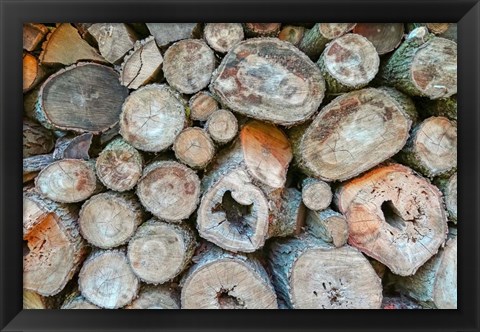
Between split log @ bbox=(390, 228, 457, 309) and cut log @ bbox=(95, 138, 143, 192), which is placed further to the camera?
split log @ bbox=(390, 228, 457, 309)

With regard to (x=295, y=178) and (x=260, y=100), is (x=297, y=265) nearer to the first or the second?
(x=295, y=178)

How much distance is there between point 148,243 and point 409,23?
45.7 inches

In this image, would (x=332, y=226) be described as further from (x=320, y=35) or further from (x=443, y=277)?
(x=320, y=35)

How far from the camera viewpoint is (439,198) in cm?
134

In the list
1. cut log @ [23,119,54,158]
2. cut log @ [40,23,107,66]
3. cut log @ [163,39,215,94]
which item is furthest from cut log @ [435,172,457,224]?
cut log @ [23,119,54,158]

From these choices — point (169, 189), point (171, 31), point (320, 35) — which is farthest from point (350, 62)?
point (169, 189)

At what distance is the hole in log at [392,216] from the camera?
1348 millimetres

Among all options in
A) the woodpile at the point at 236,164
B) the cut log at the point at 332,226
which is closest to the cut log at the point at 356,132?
→ the woodpile at the point at 236,164

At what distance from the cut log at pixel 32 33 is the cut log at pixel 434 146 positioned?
4.31 ft

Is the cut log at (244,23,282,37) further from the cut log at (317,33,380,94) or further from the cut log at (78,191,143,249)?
the cut log at (78,191,143,249)

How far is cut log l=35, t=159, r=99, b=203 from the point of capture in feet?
4.21

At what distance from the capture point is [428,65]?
1287 mm

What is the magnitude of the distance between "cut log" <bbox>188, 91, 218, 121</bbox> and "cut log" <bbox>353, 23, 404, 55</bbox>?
1.86 feet
